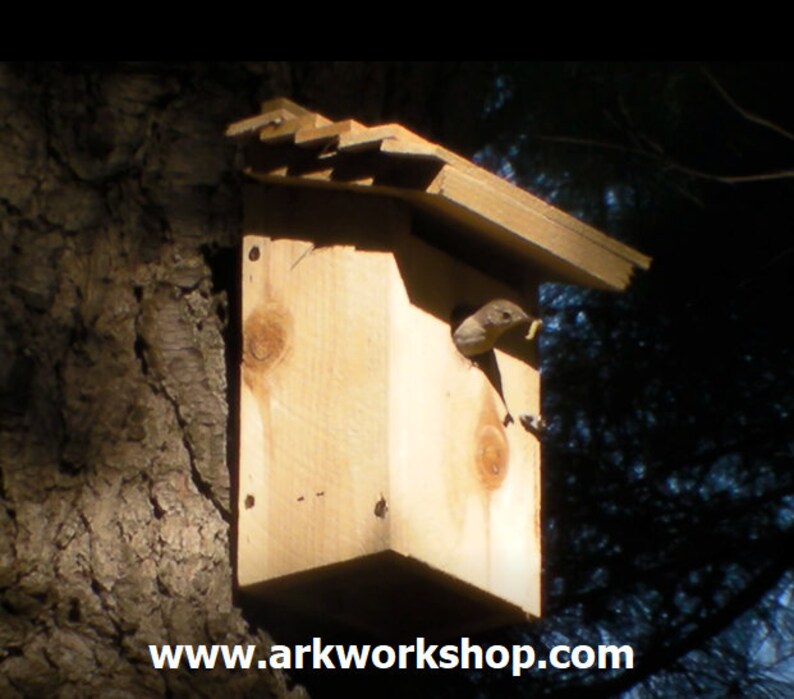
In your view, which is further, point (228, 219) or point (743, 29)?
point (743, 29)

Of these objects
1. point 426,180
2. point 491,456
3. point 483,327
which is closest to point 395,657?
point 491,456

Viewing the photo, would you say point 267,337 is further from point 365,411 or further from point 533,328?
point 533,328

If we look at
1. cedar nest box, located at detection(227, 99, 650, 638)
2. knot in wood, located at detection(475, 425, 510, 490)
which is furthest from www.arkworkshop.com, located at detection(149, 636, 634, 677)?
knot in wood, located at detection(475, 425, 510, 490)

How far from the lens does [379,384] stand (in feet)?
6.83

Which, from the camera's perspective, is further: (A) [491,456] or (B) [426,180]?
(A) [491,456]

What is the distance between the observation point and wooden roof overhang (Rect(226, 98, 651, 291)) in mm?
2104

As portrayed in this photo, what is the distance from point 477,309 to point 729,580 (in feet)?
4.02

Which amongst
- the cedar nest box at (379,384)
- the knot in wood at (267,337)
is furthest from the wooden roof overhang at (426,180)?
the knot in wood at (267,337)

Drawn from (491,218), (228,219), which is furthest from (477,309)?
(228,219)

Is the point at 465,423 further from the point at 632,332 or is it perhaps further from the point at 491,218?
the point at 632,332

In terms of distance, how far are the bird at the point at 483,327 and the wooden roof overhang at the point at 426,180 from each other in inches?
3.5

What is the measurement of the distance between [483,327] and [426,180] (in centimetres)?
21

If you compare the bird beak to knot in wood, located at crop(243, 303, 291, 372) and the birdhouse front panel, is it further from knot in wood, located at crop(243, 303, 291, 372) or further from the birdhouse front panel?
knot in wood, located at crop(243, 303, 291, 372)

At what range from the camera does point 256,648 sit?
229 cm
